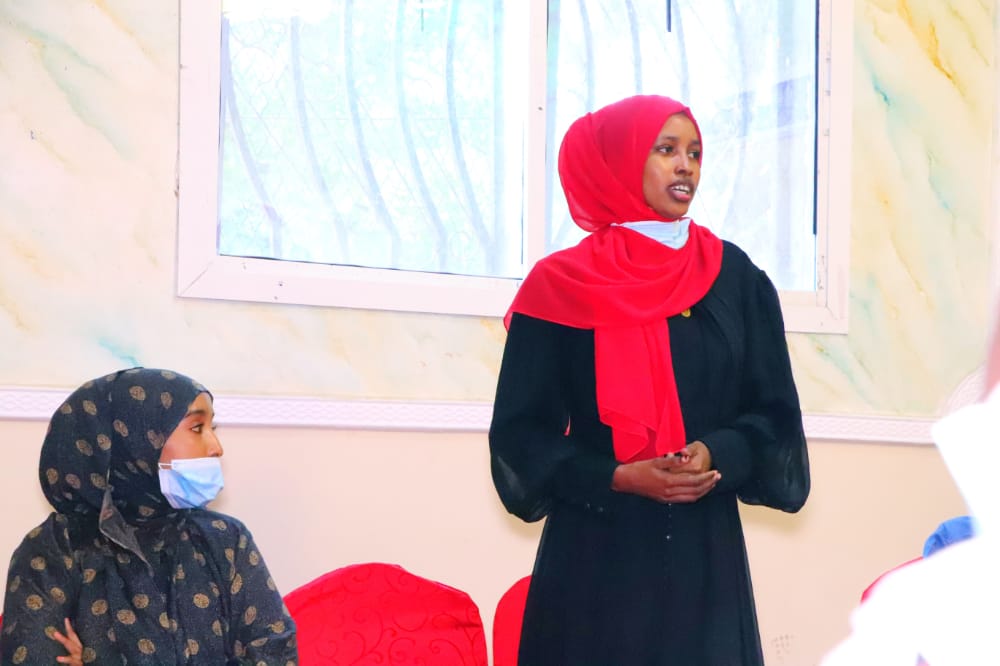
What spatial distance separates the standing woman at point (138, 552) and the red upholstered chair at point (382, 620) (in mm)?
335

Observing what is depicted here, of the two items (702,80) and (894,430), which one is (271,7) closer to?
(702,80)

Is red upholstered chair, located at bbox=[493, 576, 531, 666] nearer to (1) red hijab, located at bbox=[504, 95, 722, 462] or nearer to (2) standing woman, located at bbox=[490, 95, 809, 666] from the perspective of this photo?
(2) standing woman, located at bbox=[490, 95, 809, 666]

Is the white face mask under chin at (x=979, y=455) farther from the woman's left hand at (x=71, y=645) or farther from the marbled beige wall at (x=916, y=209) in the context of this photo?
the marbled beige wall at (x=916, y=209)

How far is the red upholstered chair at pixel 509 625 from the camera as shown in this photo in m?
2.76

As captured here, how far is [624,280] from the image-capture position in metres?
2.10

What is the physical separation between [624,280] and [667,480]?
1.24 ft

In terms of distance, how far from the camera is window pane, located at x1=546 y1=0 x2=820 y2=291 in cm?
373

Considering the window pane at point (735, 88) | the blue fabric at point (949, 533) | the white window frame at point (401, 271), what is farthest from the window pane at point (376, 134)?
the blue fabric at point (949, 533)

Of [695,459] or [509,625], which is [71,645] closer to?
[509,625]

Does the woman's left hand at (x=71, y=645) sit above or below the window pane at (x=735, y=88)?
below

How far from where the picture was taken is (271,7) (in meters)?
3.26

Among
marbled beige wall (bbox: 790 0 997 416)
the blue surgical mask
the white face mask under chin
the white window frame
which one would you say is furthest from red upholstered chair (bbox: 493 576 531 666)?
the white face mask under chin

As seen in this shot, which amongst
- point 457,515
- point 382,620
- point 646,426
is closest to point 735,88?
point 457,515

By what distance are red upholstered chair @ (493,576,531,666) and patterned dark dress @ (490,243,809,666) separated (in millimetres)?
725
